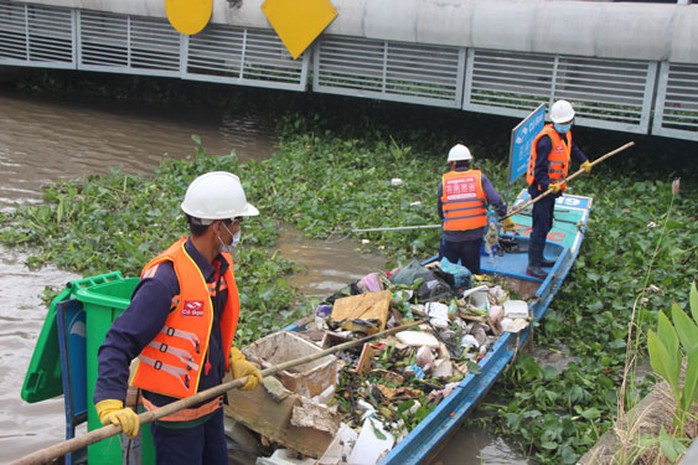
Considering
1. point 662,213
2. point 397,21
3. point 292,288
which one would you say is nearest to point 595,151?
point 662,213

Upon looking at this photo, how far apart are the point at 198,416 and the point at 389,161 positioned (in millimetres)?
9261

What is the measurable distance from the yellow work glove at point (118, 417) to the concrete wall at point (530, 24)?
9612 millimetres

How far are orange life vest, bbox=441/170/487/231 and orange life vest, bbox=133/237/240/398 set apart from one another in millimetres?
4210

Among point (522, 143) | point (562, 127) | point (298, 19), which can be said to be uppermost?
point (298, 19)

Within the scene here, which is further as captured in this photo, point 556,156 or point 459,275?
point 556,156

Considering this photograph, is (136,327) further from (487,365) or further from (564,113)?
(564,113)

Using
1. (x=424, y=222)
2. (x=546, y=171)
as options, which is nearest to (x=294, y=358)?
(x=546, y=171)

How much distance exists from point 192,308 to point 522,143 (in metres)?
5.83

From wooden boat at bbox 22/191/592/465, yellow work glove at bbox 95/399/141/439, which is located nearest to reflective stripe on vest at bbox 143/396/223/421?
yellow work glove at bbox 95/399/141/439

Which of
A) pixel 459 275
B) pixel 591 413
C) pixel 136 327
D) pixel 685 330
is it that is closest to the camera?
pixel 136 327

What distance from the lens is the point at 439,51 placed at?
12438 mm

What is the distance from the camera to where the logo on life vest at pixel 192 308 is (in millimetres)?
3360

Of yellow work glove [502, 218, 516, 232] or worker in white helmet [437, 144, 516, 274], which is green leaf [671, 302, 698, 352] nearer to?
worker in white helmet [437, 144, 516, 274]

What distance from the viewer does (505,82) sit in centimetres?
1198
